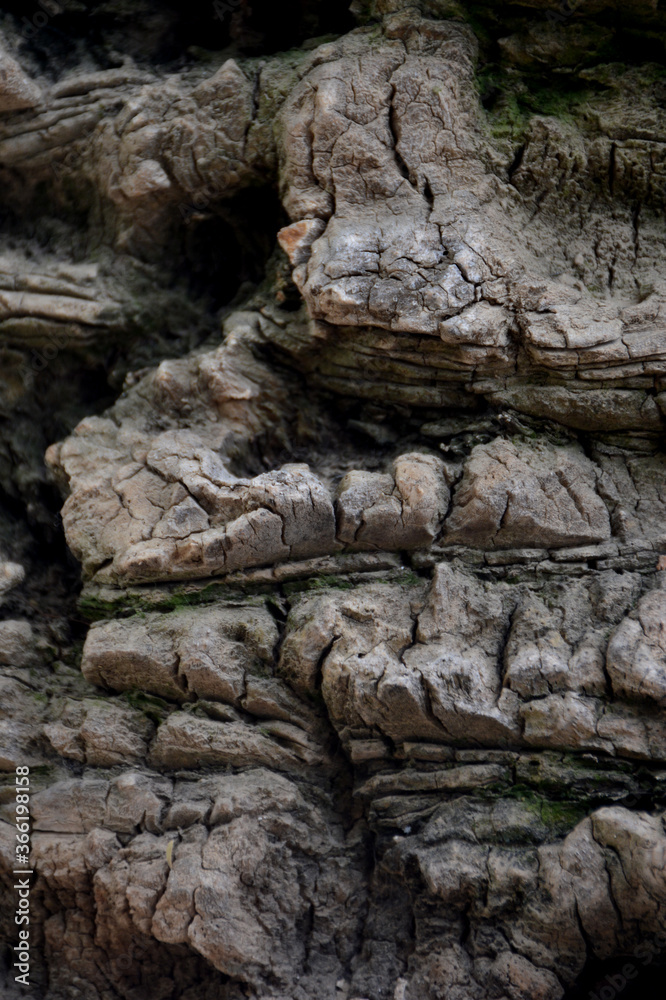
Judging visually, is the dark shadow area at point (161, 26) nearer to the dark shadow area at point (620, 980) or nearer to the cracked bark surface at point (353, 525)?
the cracked bark surface at point (353, 525)

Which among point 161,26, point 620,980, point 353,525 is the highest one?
point 161,26

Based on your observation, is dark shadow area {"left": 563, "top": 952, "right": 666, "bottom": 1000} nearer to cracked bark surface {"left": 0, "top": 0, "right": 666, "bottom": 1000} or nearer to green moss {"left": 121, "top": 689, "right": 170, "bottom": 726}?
cracked bark surface {"left": 0, "top": 0, "right": 666, "bottom": 1000}

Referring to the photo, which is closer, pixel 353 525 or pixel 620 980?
pixel 620 980

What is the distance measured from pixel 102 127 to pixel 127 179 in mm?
366

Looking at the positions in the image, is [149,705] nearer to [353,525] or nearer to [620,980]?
[353,525]

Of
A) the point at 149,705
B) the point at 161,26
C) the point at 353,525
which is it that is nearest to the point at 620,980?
the point at 353,525

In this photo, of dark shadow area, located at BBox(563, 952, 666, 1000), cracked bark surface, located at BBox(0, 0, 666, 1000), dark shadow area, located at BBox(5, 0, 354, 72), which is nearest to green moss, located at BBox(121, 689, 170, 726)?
cracked bark surface, located at BBox(0, 0, 666, 1000)

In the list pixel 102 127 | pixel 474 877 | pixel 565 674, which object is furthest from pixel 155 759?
pixel 102 127

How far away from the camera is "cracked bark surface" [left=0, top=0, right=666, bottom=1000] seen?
9.93 feet

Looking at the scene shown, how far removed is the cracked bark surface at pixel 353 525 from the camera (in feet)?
9.93

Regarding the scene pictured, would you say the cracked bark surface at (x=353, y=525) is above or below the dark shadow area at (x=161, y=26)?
A: below

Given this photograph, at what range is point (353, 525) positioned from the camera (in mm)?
3449

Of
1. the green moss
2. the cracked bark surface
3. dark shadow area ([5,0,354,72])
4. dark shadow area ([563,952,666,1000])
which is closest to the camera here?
dark shadow area ([563,952,666,1000])

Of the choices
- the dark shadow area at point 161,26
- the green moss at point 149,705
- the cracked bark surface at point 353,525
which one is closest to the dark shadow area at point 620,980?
the cracked bark surface at point 353,525
